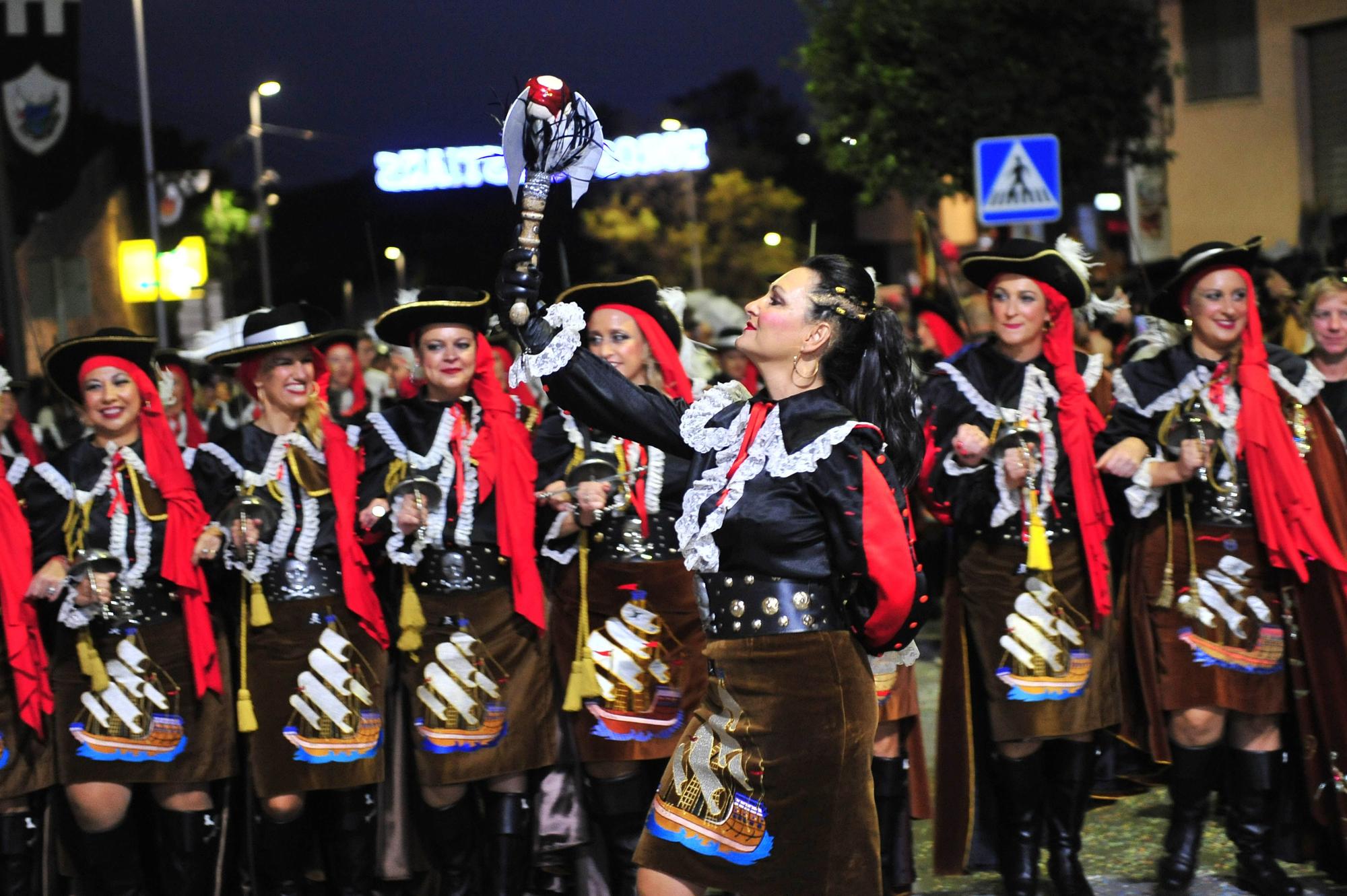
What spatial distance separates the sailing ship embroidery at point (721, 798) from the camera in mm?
3385

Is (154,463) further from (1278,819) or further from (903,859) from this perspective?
(1278,819)

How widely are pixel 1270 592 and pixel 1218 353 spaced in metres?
0.86

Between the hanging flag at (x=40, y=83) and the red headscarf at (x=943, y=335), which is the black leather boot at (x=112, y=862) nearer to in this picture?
the red headscarf at (x=943, y=335)

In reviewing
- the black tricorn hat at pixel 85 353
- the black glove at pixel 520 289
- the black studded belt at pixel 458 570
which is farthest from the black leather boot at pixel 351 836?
the black glove at pixel 520 289

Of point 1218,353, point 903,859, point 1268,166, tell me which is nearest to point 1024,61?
point 1268,166

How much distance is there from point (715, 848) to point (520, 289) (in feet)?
4.35

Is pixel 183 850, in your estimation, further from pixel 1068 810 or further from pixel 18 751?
pixel 1068 810

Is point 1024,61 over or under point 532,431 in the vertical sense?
over

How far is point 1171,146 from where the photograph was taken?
19.2 m

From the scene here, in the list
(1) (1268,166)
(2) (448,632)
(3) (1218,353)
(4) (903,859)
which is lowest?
(4) (903,859)

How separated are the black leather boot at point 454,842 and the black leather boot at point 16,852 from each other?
4.49 ft

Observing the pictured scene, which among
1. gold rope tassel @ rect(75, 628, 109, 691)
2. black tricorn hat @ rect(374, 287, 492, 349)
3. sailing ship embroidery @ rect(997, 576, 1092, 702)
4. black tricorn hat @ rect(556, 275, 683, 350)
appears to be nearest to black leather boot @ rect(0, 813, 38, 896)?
gold rope tassel @ rect(75, 628, 109, 691)

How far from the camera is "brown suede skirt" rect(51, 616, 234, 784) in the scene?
5.06m

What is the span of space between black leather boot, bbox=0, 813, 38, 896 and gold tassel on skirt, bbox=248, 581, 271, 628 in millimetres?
1076
